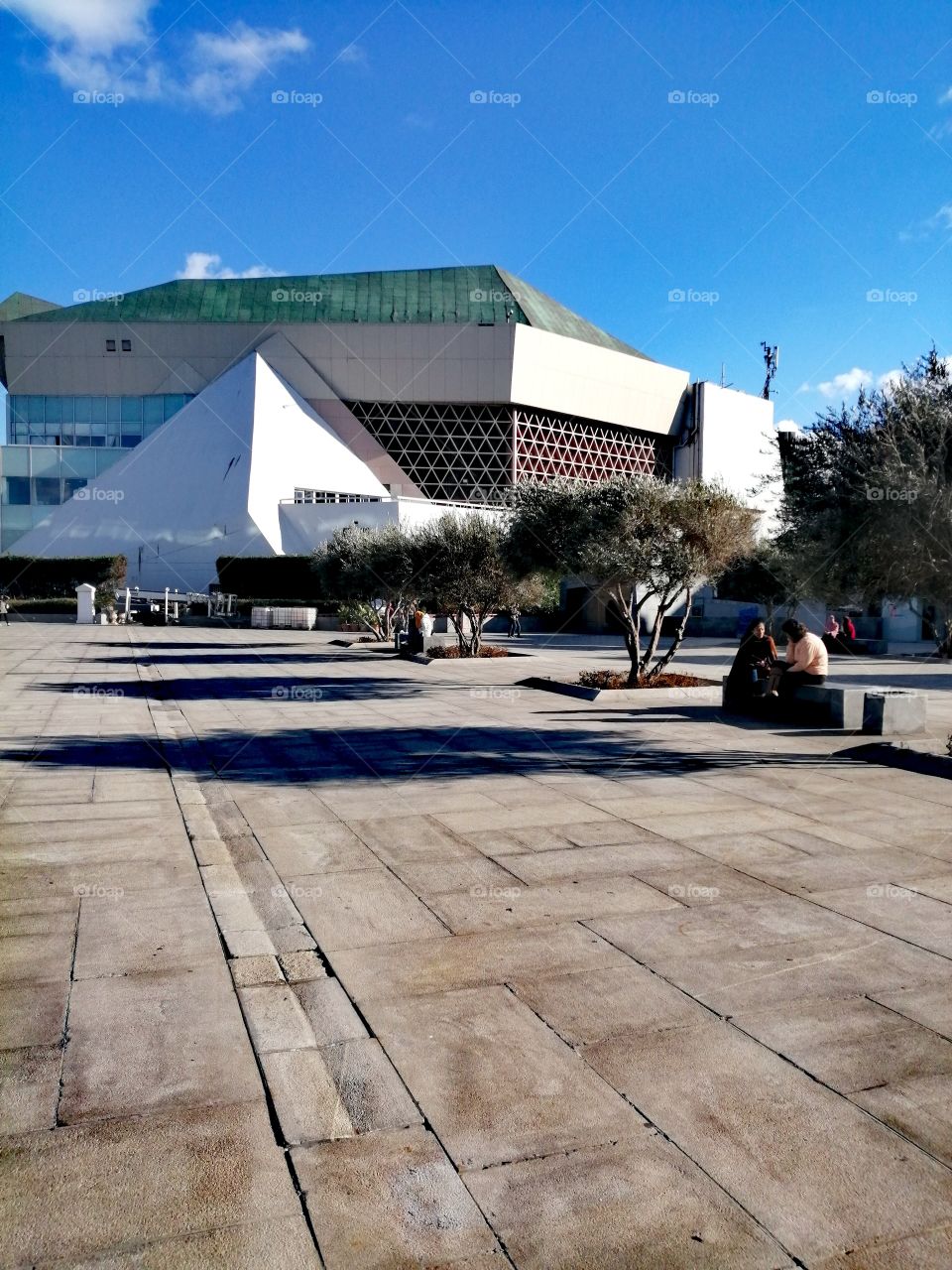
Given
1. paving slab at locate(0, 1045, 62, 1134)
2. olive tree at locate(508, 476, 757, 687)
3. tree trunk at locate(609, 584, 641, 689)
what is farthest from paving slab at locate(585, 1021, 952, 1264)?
tree trunk at locate(609, 584, 641, 689)

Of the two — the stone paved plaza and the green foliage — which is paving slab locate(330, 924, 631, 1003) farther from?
the green foliage

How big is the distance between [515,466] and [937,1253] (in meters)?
65.6

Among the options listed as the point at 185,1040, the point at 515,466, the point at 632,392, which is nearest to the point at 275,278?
the point at 515,466

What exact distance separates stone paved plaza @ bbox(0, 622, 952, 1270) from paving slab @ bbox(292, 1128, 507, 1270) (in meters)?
0.01

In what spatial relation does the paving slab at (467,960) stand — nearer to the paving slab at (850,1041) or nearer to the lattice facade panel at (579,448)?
the paving slab at (850,1041)

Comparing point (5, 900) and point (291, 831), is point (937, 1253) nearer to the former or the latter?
point (5, 900)

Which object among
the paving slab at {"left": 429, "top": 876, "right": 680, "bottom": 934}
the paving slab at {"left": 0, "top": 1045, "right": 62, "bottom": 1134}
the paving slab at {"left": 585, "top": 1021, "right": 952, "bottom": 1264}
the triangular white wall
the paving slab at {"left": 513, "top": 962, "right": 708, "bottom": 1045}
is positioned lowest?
the paving slab at {"left": 0, "top": 1045, "right": 62, "bottom": 1134}

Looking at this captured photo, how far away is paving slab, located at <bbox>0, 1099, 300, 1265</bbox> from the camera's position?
9.15 feet

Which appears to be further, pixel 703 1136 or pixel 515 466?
pixel 515 466

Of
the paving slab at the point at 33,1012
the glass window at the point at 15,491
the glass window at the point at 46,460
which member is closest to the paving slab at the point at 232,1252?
the paving slab at the point at 33,1012

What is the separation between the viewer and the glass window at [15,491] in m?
63.1

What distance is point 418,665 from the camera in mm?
23688

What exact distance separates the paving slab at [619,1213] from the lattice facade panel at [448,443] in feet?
213

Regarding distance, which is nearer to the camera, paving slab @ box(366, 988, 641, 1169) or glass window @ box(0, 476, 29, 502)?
paving slab @ box(366, 988, 641, 1169)
